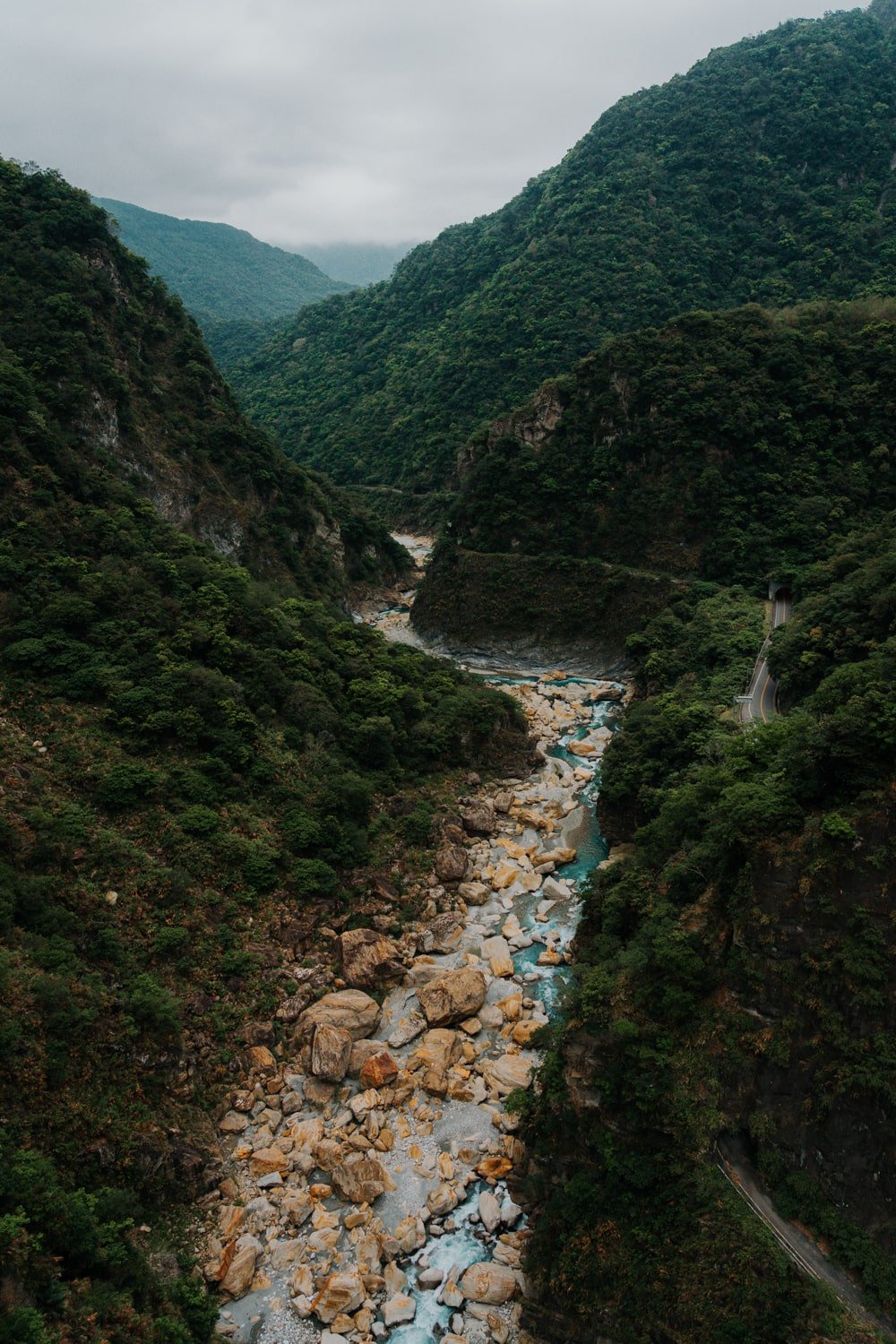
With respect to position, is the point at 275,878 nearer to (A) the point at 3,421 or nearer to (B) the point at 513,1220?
(B) the point at 513,1220

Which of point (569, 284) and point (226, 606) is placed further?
point (569, 284)

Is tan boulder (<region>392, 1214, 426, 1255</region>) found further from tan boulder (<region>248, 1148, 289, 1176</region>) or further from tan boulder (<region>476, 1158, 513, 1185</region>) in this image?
tan boulder (<region>248, 1148, 289, 1176</region>)

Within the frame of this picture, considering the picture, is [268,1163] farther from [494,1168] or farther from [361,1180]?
[494,1168]

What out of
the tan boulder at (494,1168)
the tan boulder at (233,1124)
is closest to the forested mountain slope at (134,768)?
the tan boulder at (233,1124)

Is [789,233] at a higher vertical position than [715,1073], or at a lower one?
higher

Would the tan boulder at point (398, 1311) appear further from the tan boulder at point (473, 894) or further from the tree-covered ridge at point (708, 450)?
the tree-covered ridge at point (708, 450)

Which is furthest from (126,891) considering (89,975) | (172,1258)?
(172,1258)
